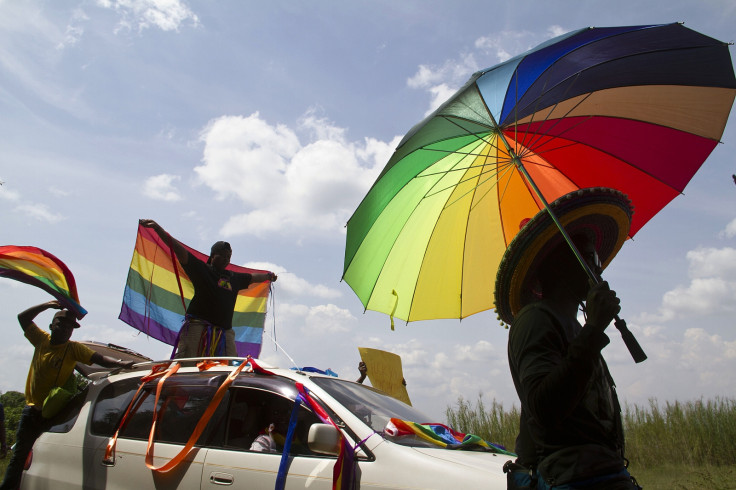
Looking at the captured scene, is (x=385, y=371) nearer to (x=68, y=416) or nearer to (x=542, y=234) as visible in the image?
(x=68, y=416)

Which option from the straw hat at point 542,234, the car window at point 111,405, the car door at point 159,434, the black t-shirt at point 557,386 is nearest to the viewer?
the black t-shirt at point 557,386

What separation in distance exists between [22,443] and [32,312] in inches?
56.3

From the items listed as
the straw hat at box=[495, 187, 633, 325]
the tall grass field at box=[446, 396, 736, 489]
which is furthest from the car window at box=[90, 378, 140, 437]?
the tall grass field at box=[446, 396, 736, 489]

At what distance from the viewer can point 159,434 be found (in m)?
3.73

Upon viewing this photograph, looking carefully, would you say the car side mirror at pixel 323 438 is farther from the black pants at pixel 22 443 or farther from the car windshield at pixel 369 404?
the black pants at pixel 22 443

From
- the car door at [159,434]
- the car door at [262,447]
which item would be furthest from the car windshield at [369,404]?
the car door at [159,434]

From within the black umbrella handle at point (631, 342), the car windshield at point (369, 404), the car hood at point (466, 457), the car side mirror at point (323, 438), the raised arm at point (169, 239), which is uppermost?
the raised arm at point (169, 239)

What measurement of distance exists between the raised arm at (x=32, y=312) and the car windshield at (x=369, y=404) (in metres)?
3.38

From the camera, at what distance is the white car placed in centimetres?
282

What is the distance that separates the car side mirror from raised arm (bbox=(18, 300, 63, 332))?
3.80 metres

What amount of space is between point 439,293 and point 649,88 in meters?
2.18

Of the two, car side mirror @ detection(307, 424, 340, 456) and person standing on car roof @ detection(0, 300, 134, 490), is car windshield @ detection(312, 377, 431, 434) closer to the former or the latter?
car side mirror @ detection(307, 424, 340, 456)

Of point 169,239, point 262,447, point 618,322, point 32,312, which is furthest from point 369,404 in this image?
point 32,312

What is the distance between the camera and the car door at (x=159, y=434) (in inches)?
135
